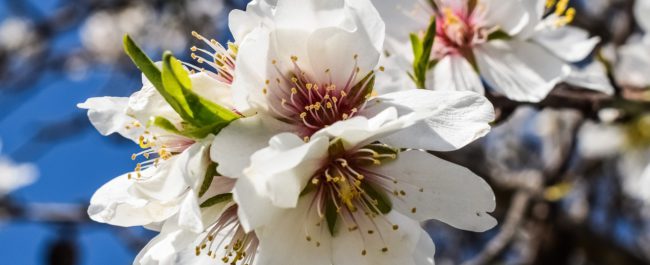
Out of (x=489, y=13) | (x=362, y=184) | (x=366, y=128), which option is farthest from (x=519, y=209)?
(x=366, y=128)

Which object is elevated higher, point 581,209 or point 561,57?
point 561,57

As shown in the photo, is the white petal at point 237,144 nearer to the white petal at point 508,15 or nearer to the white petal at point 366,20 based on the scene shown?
the white petal at point 366,20

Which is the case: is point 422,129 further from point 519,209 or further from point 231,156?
point 519,209

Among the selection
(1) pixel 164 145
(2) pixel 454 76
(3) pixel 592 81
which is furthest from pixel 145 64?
(3) pixel 592 81

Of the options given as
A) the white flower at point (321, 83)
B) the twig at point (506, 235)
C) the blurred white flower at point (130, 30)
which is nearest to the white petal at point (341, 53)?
the white flower at point (321, 83)

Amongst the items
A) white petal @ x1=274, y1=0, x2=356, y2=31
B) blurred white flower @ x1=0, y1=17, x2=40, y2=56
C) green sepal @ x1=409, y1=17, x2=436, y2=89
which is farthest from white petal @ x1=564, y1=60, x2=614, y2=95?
blurred white flower @ x1=0, y1=17, x2=40, y2=56

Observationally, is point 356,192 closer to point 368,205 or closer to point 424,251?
point 368,205
